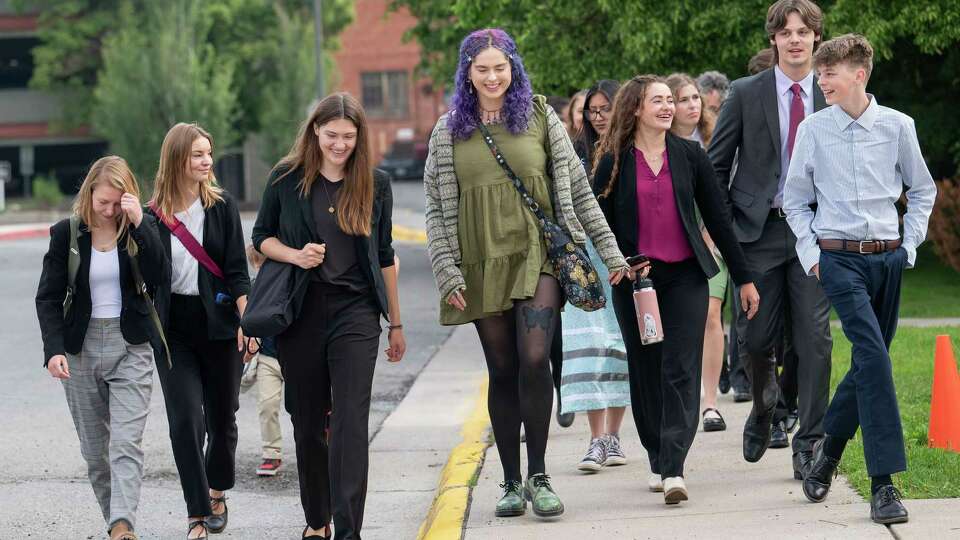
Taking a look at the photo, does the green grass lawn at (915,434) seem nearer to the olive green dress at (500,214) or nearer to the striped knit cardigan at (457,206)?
the striped knit cardigan at (457,206)

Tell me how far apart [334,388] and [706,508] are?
1.71m

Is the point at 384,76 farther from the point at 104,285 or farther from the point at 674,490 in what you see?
the point at 674,490

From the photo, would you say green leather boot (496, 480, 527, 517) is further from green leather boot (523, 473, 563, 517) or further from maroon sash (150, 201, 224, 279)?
maroon sash (150, 201, 224, 279)

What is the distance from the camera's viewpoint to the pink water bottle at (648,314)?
22.2 ft

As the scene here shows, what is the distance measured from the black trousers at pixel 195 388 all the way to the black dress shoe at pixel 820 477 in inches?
99.1

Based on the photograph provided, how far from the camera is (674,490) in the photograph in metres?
6.77

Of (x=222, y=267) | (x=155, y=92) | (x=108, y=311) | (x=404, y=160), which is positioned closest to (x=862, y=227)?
(x=222, y=267)

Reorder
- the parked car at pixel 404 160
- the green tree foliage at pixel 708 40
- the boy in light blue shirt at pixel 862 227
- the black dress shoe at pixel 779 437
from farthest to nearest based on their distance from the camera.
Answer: the parked car at pixel 404 160 < the green tree foliage at pixel 708 40 < the black dress shoe at pixel 779 437 < the boy in light blue shirt at pixel 862 227

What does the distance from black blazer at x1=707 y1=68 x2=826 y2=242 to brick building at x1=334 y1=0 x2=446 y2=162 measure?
7177 cm

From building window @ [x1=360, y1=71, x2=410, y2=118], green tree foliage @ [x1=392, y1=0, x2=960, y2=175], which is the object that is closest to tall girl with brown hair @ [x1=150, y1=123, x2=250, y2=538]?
green tree foliage @ [x1=392, y1=0, x2=960, y2=175]

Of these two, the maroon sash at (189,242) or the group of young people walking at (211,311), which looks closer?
the group of young people walking at (211,311)

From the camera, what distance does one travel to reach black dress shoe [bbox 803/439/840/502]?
258 inches

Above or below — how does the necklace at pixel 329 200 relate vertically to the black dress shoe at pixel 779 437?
above

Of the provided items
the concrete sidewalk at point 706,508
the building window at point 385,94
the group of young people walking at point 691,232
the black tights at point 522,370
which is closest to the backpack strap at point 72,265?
the group of young people walking at point 691,232
